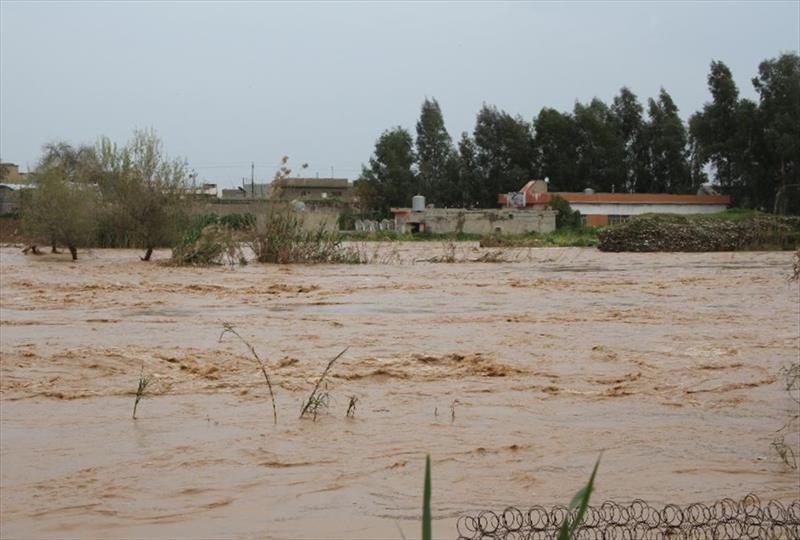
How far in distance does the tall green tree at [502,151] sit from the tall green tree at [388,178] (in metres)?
5.78

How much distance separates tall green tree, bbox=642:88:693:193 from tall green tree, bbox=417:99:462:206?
48.4 ft

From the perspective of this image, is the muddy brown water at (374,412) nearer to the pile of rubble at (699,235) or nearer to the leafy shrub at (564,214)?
the pile of rubble at (699,235)

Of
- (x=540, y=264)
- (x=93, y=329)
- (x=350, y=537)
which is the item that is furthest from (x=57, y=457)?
(x=540, y=264)

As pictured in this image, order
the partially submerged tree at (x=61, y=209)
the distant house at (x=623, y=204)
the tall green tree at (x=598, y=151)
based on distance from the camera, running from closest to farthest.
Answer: the partially submerged tree at (x=61, y=209) → the distant house at (x=623, y=204) → the tall green tree at (x=598, y=151)

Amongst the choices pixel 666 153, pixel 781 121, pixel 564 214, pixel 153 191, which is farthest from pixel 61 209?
pixel 666 153

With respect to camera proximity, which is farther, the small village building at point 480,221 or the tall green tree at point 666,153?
the tall green tree at point 666,153

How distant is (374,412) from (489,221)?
161ft

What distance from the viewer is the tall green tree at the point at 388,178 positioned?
239 feet

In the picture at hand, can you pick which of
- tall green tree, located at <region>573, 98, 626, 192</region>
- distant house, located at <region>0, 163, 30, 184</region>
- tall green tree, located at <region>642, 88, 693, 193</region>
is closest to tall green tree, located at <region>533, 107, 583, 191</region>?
tall green tree, located at <region>573, 98, 626, 192</region>

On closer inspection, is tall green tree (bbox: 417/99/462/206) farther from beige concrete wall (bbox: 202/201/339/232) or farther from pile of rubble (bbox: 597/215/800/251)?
beige concrete wall (bbox: 202/201/339/232)

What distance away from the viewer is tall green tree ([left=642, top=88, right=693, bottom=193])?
69.8 m

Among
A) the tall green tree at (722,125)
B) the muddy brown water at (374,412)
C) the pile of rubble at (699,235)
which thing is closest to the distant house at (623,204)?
the tall green tree at (722,125)

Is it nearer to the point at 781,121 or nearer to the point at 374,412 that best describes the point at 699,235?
the point at 781,121

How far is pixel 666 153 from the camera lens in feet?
232
